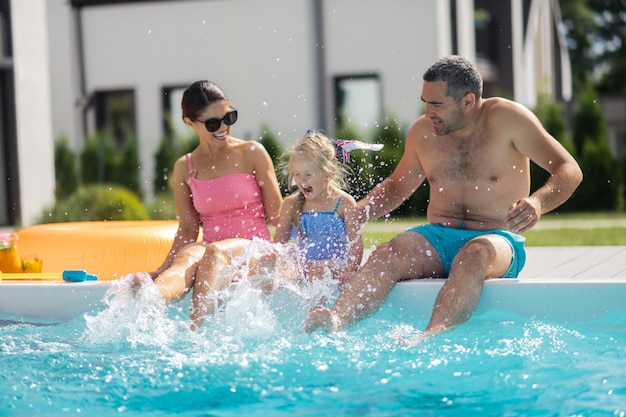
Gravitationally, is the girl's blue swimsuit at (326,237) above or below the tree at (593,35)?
below

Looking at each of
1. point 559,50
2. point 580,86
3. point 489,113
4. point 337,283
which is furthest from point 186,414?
point 580,86

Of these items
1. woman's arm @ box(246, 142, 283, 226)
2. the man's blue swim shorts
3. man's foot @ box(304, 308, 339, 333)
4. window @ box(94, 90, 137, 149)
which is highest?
window @ box(94, 90, 137, 149)

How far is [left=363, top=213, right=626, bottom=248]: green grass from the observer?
27.0 feet

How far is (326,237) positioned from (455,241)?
2.20 feet

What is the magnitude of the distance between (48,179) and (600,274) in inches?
359

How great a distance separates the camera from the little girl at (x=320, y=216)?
455 centimetres

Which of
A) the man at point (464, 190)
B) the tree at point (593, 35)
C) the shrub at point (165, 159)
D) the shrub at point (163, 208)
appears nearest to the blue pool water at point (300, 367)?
the man at point (464, 190)

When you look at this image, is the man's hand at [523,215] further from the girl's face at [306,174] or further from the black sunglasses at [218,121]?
the black sunglasses at [218,121]

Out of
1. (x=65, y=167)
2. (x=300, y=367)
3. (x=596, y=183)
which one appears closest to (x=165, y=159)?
(x=65, y=167)

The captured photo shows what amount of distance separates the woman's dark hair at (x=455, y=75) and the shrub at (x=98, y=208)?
23.0 ft

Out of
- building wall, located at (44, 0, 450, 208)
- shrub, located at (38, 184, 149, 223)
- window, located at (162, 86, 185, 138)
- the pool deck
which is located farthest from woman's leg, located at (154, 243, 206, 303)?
window, located at (162, 86, 185, 138)

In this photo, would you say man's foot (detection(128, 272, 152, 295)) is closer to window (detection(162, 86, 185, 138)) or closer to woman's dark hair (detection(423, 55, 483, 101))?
woman's dark hair (detection(423, 55, 483, 101))

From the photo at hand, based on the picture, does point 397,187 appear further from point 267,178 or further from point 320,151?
point 267,178

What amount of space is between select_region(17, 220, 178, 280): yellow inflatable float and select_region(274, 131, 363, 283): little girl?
164 cm
